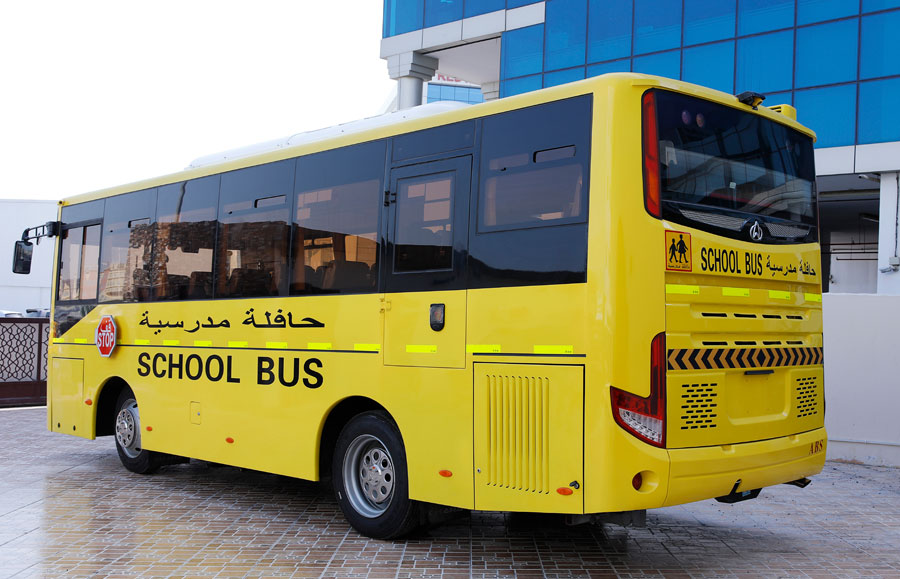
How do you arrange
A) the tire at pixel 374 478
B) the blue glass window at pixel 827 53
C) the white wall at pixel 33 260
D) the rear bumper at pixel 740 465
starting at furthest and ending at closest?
the white wall at pixel 33 260 < the blue glass window at pixel 827 53 < the tire at pixel 374 478 < the rear bumper at pixel 740 465

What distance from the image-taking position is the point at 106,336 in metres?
10.4

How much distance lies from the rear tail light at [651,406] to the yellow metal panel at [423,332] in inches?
52.8

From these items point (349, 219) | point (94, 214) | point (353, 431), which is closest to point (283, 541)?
point (353, 431)

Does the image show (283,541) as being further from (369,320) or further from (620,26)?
(620,26)

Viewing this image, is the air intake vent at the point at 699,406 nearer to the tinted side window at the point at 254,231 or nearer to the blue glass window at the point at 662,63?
the tinted side window at the point at 254,231

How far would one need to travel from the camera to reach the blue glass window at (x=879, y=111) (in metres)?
23.8

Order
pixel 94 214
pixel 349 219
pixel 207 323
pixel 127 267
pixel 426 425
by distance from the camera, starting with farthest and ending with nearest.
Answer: pixel 94 214 < pixel 127 267 < pixel 207 323 < pixel 349 219 < pixel 426 425

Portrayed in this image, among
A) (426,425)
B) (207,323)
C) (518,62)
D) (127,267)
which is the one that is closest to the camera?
(426,425)

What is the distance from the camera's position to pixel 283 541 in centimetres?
709

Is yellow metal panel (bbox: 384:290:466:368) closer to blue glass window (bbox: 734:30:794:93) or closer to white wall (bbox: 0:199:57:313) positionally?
blue glass window (bbox: 734:30:794:93)

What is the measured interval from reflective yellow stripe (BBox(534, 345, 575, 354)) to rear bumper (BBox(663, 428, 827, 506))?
0.91 m

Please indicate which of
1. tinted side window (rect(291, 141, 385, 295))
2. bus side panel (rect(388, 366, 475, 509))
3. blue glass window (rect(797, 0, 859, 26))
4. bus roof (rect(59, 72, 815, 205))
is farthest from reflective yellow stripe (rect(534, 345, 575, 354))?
blue glass window (rect(797, 0, 859, 26))

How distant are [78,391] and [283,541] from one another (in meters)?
5.07

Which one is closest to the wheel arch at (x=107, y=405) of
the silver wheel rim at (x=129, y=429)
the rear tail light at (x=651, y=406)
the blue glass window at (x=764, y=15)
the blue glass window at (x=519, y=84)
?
the silver wheel rim at (x=129, y=429)
